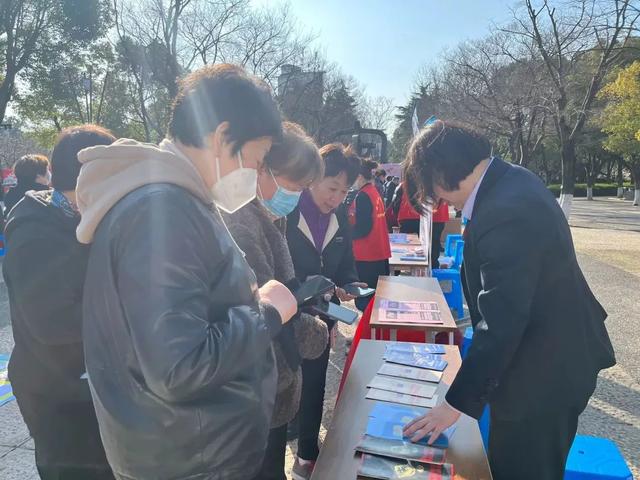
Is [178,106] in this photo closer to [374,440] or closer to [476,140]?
[476,140]

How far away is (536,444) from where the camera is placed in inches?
58.6

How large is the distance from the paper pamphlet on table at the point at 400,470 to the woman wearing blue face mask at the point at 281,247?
0.41m

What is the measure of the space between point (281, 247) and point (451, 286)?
408 centimetres

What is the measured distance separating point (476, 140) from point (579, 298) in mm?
597

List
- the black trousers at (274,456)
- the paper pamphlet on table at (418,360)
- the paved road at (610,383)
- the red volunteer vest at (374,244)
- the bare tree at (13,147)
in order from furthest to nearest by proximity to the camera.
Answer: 1. the bare tree at (13,147)
2. the red volunteer vest at (374,244)
3. the paved road at (610,383)
4. the paper pamphlet on table at (418,360)
5. the black trousers at (274,456)

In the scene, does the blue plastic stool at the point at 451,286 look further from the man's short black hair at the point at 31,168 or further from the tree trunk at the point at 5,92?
the tree trunk at the point at 5,92

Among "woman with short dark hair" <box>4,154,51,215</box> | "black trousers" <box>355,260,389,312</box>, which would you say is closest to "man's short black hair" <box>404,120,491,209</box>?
"black trousers" <box>355,260,389,312</box>

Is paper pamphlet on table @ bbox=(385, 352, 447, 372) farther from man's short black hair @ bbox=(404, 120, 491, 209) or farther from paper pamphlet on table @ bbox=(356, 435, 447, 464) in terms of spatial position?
man's short black hair @ bbox=(404, 120, 491, 209)

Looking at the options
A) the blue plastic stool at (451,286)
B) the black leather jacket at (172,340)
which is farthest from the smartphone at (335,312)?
the blue plastic stool at (451,286)

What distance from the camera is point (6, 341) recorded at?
4.66m

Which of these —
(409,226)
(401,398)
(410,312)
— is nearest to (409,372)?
(401,398)

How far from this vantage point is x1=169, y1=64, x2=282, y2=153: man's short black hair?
1.05 m

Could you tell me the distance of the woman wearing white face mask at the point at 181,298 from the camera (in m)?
0.88

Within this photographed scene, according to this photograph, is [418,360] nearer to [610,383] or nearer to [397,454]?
[397,454]
